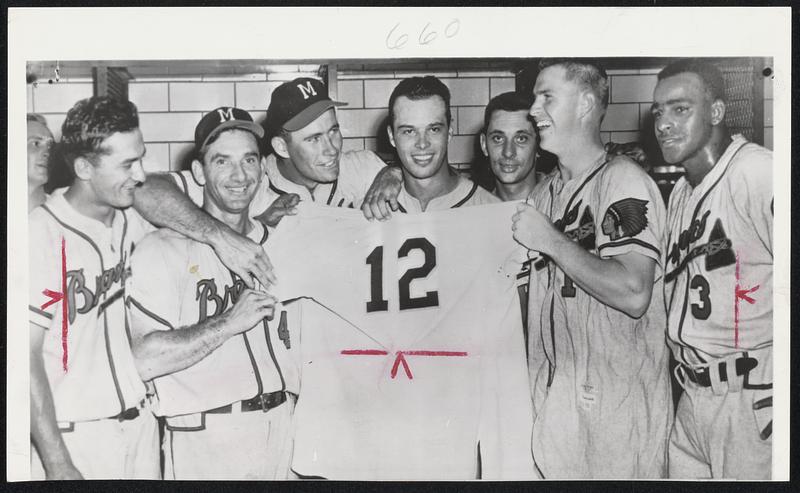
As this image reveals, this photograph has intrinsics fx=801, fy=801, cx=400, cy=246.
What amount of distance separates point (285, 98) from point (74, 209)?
711mm

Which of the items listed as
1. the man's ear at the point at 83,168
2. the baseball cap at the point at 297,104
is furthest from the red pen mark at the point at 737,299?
the man's ear at the point at 83,168

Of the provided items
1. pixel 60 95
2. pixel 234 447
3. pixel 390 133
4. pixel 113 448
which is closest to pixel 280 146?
pixel 390 133

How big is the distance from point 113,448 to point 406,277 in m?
1.02

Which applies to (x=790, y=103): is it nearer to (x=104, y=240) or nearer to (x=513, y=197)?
(x=513, y=197)

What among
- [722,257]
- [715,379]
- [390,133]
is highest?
[390,133]

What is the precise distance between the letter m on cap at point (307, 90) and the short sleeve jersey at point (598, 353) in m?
0.79

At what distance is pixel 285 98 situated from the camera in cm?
243

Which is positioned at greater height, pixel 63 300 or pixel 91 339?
pixel 63 300

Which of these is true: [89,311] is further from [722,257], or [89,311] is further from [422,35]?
[722,257]

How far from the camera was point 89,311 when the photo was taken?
239 cm

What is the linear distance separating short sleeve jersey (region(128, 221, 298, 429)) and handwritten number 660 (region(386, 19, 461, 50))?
83 cm

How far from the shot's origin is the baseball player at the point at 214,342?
2.39 meters

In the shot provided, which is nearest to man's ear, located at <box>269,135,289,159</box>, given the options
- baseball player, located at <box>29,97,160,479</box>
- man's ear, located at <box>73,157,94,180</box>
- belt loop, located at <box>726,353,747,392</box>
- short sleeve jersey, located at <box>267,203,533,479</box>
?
short sleeve jersey, located at <box>267,203,533,479</box>

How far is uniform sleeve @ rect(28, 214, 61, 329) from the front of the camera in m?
2.39
